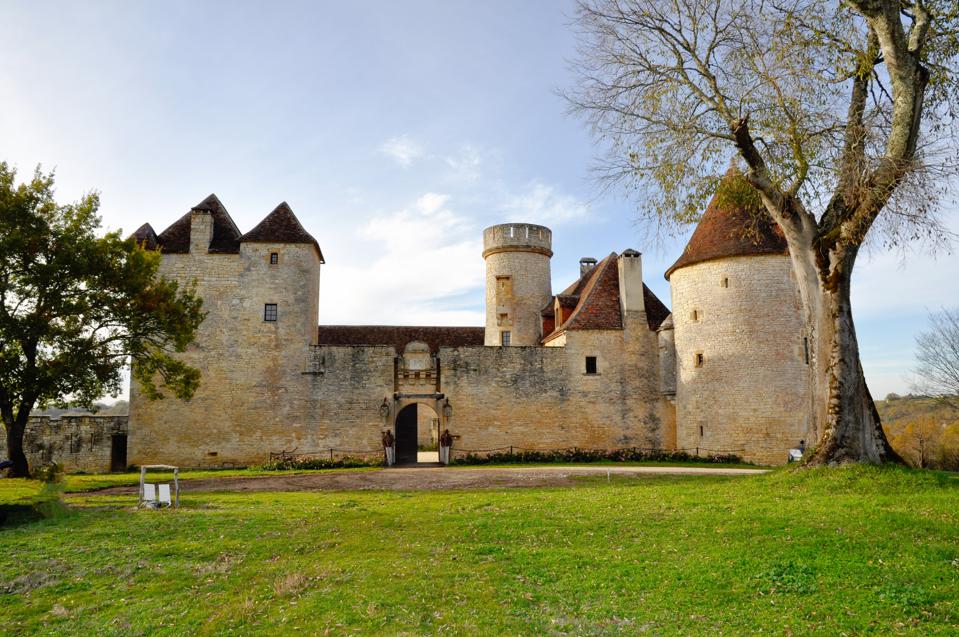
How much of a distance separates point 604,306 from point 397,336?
35.2ft

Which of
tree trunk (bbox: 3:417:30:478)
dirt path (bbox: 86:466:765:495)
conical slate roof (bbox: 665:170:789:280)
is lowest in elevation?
dirt path (bbox: 86:466:765:495)

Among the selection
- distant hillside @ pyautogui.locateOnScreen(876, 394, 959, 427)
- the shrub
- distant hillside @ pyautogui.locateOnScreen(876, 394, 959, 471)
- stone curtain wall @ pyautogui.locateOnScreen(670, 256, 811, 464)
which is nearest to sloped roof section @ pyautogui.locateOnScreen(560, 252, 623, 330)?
stone curtain wall @ pyautogui.locateOnScreen(670, 256, 811, 464)

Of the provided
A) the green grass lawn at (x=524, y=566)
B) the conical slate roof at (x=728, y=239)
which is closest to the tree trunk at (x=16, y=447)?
the green grass lawn at (x=524, y=566)

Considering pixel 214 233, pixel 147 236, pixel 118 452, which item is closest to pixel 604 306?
pixel 214 233

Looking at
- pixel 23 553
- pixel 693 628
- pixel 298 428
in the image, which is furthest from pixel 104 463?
pixel 693 628

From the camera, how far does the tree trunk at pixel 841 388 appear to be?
39.3 ft

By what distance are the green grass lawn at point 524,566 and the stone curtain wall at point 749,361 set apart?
38.0 feet

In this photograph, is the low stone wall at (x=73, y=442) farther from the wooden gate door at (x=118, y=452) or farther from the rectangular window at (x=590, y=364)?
the rectangular window at (x=590, y=364)

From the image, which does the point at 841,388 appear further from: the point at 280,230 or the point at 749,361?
the point at 280,230

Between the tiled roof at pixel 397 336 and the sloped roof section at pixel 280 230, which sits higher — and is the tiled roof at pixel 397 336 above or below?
below

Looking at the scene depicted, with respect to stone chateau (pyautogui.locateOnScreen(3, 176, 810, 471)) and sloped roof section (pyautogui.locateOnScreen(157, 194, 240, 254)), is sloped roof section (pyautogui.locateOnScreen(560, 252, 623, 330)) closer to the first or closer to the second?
stone chateau (pyautogui.locateOnScreen(3, 176, 810, 471))

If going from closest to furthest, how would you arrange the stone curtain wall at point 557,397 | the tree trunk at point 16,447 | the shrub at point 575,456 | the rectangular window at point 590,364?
the tree trunk at point 16,447 < the shrub at point 575,456 < the stone curtain wall at point 557,397 < the rectangular window at point 590,364

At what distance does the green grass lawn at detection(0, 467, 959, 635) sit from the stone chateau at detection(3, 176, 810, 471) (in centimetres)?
1213

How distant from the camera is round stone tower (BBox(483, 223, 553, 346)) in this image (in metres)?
31.8
